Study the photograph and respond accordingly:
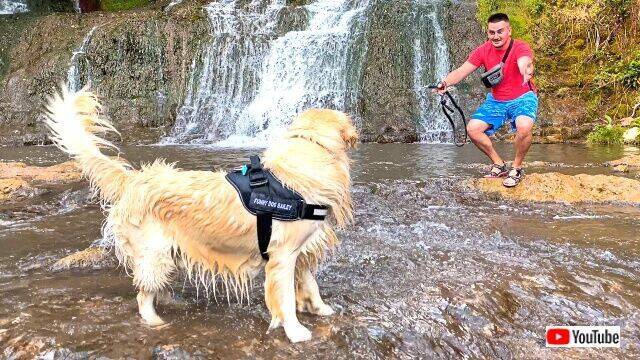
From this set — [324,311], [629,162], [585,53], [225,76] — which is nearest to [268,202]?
[324,311]

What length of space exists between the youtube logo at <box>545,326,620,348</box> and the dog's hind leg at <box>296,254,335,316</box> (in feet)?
4.18

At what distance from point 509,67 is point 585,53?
1009 centimetres

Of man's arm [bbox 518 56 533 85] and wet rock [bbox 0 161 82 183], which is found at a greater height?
man's arm [bbox 518 56 533 85]

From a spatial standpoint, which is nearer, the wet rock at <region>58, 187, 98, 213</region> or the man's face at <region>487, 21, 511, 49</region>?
the man's face at <region>487, 21, 511, 49</region>

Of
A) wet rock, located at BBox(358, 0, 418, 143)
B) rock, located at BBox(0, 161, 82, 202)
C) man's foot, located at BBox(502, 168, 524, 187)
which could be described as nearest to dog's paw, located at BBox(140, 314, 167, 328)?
rock, located at BBox(0, 161, 82, 202)

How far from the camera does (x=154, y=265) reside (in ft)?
10.1

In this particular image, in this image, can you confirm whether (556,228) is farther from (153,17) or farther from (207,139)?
(153,17)

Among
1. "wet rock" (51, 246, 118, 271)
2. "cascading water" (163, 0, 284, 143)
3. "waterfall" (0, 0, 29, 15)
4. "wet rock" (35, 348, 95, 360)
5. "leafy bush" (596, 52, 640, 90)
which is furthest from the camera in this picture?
"waterfall" (0, 0, 29, 15)

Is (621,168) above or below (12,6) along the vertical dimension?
below

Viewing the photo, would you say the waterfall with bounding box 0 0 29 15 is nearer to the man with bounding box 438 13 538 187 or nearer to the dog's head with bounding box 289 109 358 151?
the man with bounding box 438 13 538 187

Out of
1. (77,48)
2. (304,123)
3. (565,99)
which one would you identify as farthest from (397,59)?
(304,123)

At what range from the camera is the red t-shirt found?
5.94 metres

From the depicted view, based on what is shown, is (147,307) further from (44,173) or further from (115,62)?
(115,62)

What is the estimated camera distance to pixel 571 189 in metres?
6.03
